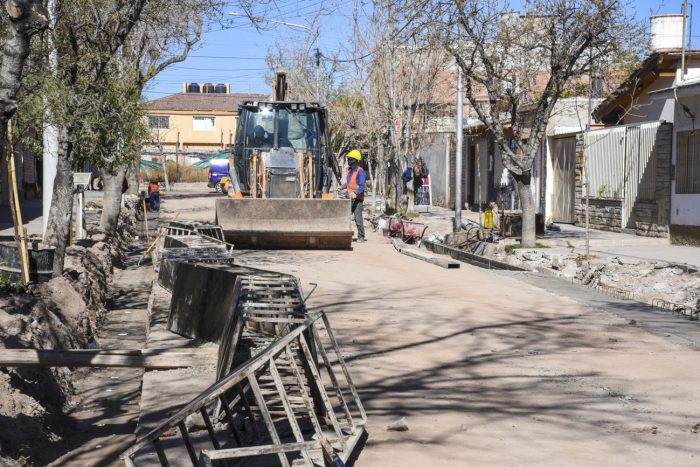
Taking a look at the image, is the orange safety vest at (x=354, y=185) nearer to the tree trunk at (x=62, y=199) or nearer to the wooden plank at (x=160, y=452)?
the tree trunk at (x=62, y=199)

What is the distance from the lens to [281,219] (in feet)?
59.9

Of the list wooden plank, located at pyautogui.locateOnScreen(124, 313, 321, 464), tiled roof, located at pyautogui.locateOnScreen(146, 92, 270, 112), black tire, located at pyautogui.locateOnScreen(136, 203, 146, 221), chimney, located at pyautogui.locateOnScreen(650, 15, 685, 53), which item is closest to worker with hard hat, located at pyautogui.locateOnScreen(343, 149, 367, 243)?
chimney, located at pyautogui.locateOnScreen(650, 15, 685, 53)

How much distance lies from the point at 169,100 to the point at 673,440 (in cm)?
7104

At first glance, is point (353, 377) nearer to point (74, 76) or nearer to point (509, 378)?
point (509, 378)

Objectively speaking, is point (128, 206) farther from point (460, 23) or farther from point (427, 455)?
point (427, 455)

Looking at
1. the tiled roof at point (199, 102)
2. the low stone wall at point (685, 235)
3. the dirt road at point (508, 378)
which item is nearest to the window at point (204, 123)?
the tiled roof at point (199, 102)

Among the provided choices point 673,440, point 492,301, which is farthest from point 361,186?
point 673,440

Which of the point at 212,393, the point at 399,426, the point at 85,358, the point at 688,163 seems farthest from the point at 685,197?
the point at 212,393

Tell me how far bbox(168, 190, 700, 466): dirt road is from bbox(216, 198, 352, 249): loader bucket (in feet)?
14.4

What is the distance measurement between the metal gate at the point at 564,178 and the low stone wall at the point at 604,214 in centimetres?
89

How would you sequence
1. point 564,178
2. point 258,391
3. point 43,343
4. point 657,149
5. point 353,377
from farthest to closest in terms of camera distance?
point 564,178 → point 657,149 → point 43,343 → point 353,377 → point 258,391

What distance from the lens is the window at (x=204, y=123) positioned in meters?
73.3

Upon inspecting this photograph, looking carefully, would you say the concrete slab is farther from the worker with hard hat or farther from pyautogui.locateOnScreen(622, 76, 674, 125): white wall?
pyautogui.locateOnScreen(622, 76, 674, 125): white wall

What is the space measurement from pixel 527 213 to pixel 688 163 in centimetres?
396
